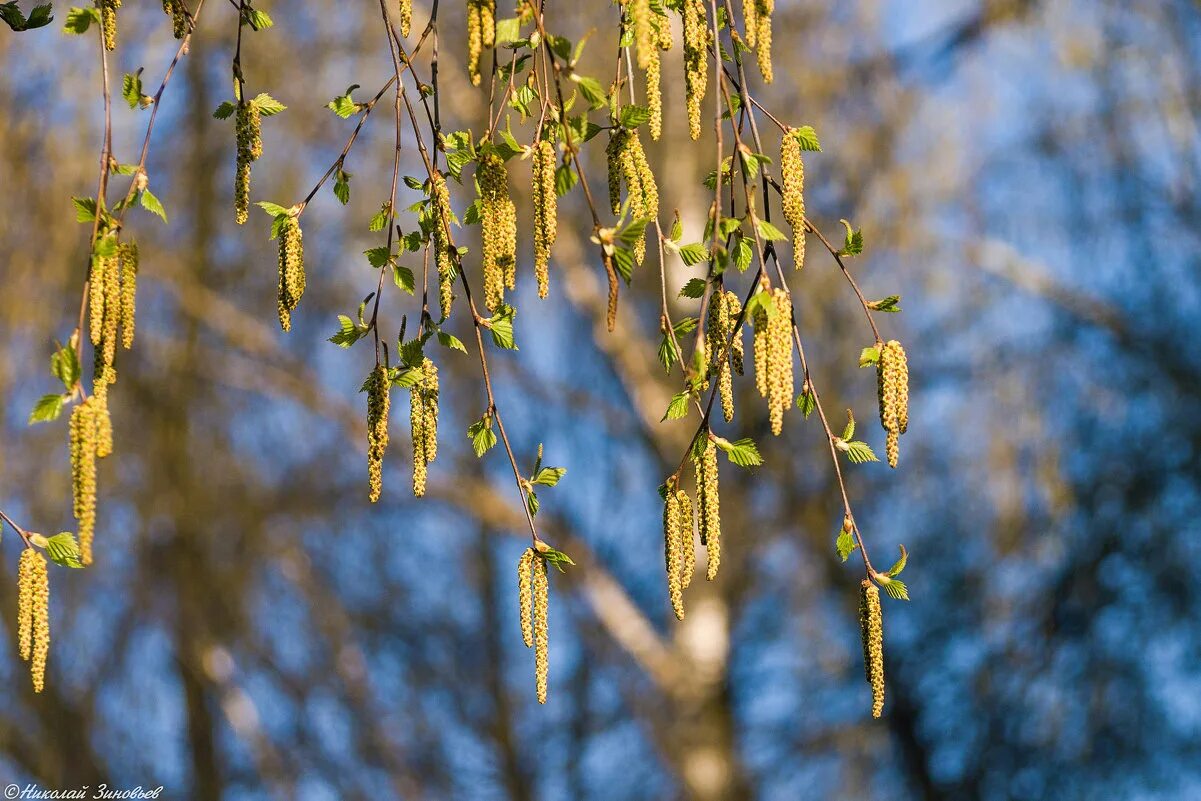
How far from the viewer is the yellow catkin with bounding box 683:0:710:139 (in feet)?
4.20

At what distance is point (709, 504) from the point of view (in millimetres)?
1236

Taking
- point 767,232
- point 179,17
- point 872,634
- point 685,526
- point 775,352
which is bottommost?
point 872,634

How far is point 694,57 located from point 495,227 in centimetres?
23

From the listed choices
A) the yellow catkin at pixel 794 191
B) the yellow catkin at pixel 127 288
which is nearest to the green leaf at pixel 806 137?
the yellow catkin at pixel 794 191

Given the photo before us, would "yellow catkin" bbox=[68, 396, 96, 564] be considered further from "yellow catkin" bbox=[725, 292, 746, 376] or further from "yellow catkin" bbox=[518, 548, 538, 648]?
"yellow catkin" bbox=[725, 292, 746, 376]

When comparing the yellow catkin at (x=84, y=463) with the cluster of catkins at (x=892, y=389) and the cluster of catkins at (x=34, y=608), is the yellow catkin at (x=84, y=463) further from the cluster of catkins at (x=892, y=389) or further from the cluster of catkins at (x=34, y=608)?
the cluster of catkins at (x=892, y=389)

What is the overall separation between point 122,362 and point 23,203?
0.76 meters

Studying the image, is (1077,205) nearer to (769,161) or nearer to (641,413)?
(641,413)

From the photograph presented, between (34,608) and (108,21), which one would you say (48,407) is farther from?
(108,21)

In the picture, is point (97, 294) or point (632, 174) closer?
point (97, 294)

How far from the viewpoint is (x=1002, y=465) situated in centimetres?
422

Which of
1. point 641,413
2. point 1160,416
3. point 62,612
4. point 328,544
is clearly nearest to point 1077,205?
point 1160,416

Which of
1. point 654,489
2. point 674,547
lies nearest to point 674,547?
point 674,547

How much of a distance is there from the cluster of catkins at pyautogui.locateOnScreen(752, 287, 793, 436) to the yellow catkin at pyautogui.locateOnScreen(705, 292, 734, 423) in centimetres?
6
